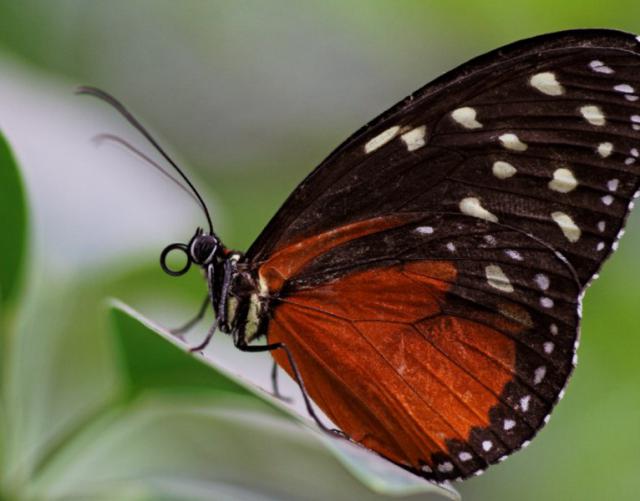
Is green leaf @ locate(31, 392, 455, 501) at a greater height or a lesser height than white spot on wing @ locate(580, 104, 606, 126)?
lesser

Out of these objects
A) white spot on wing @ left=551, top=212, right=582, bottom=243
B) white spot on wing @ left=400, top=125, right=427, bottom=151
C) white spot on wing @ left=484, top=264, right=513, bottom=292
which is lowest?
white spot on wing @ left=484, top=264, right=513, bottom=292

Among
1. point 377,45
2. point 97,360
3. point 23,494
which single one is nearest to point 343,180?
point 23,494

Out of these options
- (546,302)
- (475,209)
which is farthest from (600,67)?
(546,302)

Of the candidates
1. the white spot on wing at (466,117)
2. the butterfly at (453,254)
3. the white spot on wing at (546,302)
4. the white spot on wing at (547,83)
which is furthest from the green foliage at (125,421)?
the white spot on wing at (547,83)

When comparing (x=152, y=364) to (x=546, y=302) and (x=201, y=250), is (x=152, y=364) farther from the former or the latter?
(x=546, y=302)

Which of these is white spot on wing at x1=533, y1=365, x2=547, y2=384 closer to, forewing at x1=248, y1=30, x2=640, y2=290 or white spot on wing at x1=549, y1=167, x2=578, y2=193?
forewing at x1=248, y1=30, x2=640, y2=290

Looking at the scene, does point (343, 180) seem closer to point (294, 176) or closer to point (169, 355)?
point (169, 355)

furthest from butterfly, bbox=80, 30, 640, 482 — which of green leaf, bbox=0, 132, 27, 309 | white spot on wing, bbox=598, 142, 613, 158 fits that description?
green leaf, bbox=0, 132, 27, 309
